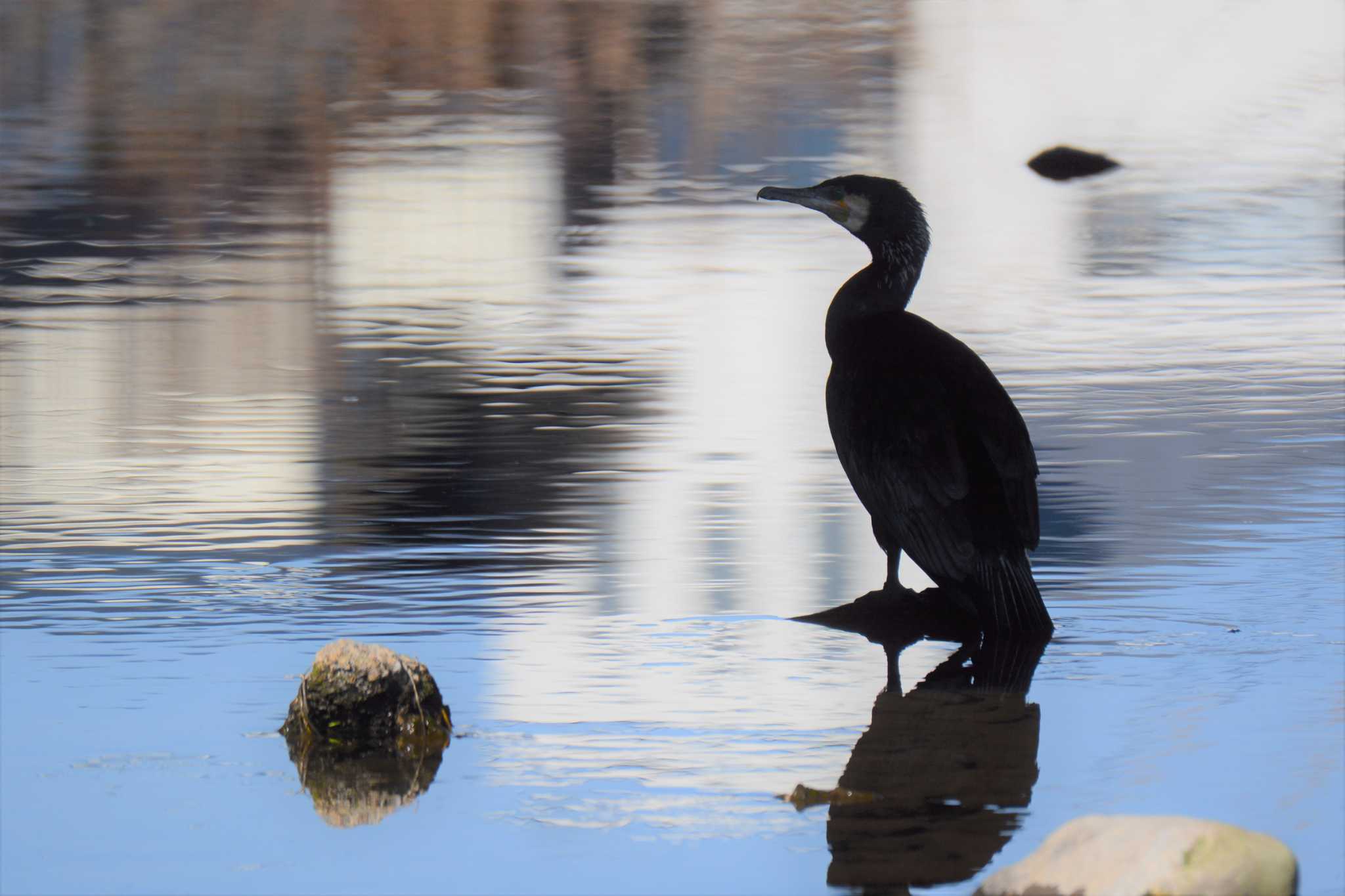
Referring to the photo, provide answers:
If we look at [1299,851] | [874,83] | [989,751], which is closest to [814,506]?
[989,751]

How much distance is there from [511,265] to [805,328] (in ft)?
9.39

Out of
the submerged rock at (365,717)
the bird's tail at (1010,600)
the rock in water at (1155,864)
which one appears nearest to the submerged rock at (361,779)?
the submerged rock at (365,717)

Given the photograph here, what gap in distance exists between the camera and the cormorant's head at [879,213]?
7.17m

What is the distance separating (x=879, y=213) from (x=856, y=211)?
0.13m

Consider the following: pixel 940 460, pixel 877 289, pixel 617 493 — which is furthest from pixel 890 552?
pixel 617 493

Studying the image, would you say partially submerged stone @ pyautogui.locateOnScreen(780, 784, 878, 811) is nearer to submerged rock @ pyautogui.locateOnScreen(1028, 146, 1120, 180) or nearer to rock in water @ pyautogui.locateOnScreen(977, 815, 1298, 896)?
rock in water @ pyautogui.locateOnScreen(977, 815, 1298, 896)

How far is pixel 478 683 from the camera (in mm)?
5188

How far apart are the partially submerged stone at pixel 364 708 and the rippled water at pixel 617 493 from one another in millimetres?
96

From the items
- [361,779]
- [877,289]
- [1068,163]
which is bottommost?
[1068,163]

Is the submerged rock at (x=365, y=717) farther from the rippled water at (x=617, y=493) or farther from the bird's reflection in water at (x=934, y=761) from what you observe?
the bird's reflection in water at (x=934, y=761)

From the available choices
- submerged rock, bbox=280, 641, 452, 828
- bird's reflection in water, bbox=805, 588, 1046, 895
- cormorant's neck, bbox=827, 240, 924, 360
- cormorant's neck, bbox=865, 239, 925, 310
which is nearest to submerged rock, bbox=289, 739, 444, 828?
submerged rock, bbox=280, 641, 452, 828

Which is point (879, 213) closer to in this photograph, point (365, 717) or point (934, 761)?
point (934, 761)

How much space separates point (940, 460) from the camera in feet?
19.9

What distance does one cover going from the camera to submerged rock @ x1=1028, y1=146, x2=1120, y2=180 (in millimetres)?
18969
